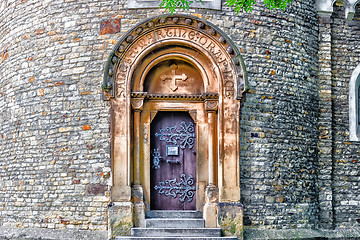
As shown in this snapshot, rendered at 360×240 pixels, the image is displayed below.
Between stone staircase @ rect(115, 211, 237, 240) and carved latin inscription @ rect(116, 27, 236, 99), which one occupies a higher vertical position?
carved latin inscription @ rect(116, 27, 236, 99)

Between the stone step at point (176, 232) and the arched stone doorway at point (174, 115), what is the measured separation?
0.20 meters

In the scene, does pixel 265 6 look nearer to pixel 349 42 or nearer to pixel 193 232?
pixel 349 42

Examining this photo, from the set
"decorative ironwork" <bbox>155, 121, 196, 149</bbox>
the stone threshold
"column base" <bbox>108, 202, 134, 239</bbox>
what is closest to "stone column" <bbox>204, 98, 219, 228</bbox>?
"decorative ironwork" <bbox>155, 121, 196, 149</bbox>

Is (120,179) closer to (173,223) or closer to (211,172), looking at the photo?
(173,223)

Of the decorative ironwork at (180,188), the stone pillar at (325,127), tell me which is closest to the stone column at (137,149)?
the decorative ironwork at (180,188)

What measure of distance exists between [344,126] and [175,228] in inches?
174

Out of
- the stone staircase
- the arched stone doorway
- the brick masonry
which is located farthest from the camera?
the brick masonry

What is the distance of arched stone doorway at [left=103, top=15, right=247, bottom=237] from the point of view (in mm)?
9516

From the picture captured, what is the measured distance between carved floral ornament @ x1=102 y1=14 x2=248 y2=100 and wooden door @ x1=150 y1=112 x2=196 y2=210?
105 centimetres

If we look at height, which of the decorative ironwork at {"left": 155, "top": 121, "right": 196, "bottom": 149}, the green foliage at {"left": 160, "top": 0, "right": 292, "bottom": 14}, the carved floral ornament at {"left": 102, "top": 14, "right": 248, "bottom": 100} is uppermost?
the green foliage at {"left": 160, "top": 0, "right": 292, "bottom": 14}

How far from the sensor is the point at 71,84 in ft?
32.9

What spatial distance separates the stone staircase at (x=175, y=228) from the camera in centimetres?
902

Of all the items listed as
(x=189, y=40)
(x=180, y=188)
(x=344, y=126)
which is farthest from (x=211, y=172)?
(x=344, y=126)

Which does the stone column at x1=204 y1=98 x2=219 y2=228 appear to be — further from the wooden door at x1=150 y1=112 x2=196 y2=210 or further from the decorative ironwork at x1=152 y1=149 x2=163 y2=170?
the decorative ironwork at x1=152 y1=149 x2=163 y2=170
